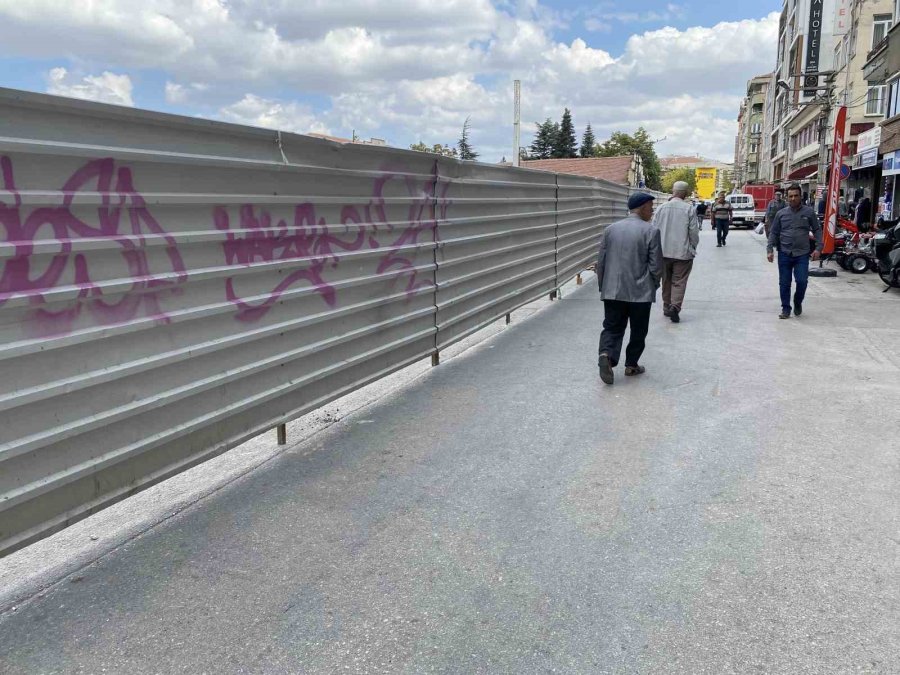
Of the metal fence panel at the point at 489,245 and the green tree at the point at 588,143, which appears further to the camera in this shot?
the green tree at the point at 588,143

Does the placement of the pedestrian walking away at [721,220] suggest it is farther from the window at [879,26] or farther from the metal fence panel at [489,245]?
the window at [879,26]

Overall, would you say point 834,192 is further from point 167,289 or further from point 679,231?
point 167,289

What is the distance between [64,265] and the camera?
9.84 ft

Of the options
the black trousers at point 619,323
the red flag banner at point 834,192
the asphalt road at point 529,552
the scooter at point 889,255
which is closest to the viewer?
the asphalt road at point 529,552

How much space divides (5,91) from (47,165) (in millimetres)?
311

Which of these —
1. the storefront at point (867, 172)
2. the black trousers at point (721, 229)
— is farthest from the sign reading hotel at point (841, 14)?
the black trousers at point (721, 229)

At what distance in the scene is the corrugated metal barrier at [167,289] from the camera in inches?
113

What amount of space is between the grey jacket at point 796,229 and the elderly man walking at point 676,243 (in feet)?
3.48

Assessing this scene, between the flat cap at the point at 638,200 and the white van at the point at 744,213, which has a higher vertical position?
the flat cap at the point at 638,200

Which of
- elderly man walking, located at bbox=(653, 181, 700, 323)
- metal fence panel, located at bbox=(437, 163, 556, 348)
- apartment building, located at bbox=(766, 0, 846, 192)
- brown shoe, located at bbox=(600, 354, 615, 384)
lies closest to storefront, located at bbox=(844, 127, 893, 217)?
apartment building, located at bbox=(766, 0, 846, 192)

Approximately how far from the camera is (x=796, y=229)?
9109 millimetres

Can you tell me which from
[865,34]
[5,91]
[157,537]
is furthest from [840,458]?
[865,34]

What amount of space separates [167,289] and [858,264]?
15.6 meters

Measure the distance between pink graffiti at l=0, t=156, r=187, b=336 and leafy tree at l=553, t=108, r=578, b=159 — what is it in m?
101
